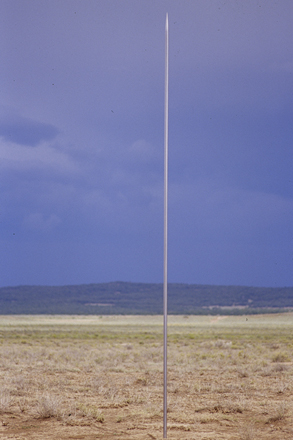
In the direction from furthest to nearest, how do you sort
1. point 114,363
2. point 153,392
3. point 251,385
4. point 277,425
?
point 114,363 → point 251,385 → point 153,392 → point 277,425

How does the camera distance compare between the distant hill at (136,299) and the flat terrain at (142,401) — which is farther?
the distant hill at (136,299)

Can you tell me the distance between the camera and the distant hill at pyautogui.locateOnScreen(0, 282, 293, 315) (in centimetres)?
12950

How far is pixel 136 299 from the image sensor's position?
14612cm

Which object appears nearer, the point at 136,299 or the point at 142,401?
the point at 142,401

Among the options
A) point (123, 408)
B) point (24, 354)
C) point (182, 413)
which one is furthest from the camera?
point (24, 354)

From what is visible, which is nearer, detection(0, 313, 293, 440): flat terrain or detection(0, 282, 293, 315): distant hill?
detection(0, 313, 293, 440): flat terrain

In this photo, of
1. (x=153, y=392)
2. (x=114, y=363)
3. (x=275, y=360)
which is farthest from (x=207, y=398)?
(x=275, y=360)

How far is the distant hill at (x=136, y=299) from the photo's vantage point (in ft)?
425

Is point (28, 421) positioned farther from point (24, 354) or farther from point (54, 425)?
point (24, 354)

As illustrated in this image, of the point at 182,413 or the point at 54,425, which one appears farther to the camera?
the point at 182,413

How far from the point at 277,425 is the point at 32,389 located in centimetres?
729

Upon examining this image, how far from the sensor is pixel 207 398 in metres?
12.7

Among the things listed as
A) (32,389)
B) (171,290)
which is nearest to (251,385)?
(32,389)

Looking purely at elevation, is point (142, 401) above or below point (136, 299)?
above
